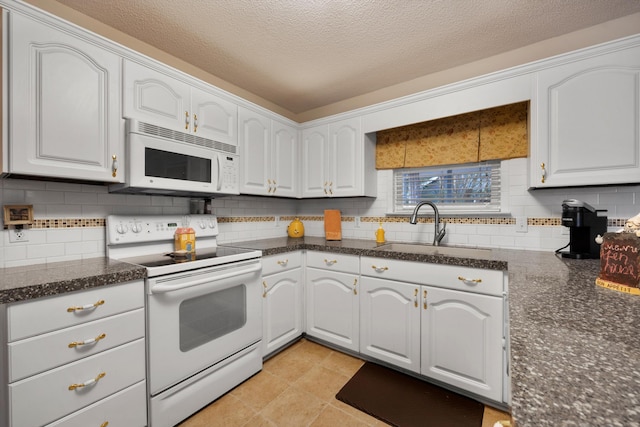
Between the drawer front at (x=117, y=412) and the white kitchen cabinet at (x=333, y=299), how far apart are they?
130 centimetres

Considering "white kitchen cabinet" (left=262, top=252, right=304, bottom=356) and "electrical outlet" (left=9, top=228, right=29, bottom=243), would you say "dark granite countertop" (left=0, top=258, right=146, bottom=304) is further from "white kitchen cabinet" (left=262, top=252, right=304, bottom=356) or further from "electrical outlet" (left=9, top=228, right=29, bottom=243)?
"white kitchen cabinet" (left=262, top=252, right=304, bottom=356)

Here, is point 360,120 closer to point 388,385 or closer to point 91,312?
point 388,385

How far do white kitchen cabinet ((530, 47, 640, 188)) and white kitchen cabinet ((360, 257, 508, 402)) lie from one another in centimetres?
78

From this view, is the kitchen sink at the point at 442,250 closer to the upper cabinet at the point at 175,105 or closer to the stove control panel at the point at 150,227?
the stove control panel at the point at 150,227

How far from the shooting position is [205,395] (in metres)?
1.67

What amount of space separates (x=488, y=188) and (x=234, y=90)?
2.41 meters

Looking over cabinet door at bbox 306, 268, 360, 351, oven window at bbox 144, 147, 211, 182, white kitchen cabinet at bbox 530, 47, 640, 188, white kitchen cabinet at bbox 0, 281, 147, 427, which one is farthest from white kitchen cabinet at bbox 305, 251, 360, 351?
white kitchen cabinet at bbox 530, 47, 640, 188

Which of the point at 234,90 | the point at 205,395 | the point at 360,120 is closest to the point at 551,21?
the point at 360,120

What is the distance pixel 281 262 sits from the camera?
2.24 meters

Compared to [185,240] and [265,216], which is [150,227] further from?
[265,216]

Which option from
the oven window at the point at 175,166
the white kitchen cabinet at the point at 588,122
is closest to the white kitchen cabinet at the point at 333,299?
the oven window at the point at 175,166

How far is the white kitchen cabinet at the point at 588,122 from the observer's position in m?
1.55


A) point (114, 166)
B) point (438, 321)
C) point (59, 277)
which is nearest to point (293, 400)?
point (438, 321)

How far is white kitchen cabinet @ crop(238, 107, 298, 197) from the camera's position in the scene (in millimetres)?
2340
